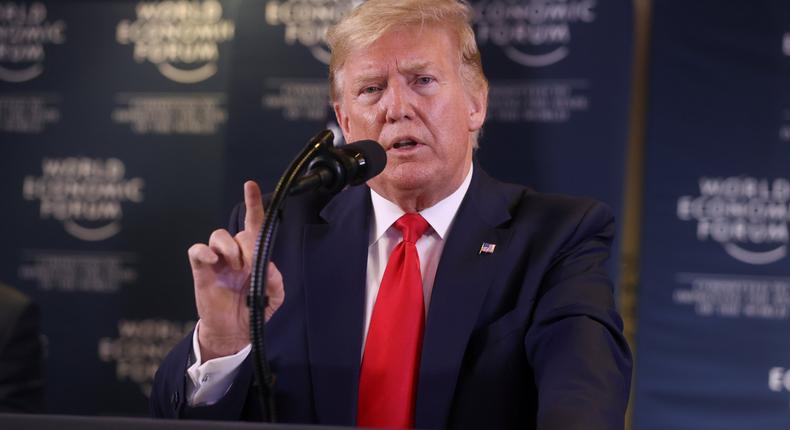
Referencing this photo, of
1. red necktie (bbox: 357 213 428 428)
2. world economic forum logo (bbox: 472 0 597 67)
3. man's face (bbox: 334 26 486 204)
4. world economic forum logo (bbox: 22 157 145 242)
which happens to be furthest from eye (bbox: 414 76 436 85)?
world economic forum logo (bbox: 22 157 145 242)

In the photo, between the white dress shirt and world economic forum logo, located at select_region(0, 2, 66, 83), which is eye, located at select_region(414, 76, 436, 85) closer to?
the white dress shirt

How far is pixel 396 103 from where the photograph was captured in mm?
1604

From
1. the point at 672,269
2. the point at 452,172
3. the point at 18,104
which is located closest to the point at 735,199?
the point at 672,269

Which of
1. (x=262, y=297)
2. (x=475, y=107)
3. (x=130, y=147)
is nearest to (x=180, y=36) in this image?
(x=130, y=147)

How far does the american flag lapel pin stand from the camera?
1.58 m

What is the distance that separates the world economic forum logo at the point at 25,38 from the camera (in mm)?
3377

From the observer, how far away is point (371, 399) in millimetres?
1514

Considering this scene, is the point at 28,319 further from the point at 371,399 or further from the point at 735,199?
the point at 735,199

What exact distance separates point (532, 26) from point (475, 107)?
116 cm

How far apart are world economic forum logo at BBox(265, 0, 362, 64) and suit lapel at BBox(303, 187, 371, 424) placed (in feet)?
4.61

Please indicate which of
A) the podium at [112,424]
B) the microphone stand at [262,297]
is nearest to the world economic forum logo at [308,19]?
the microphone stand at [262,297]

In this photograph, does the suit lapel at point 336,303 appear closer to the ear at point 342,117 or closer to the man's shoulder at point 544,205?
the ear at point 342,117

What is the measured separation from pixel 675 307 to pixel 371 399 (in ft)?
4.92

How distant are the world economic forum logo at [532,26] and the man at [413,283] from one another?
1.11 meters
